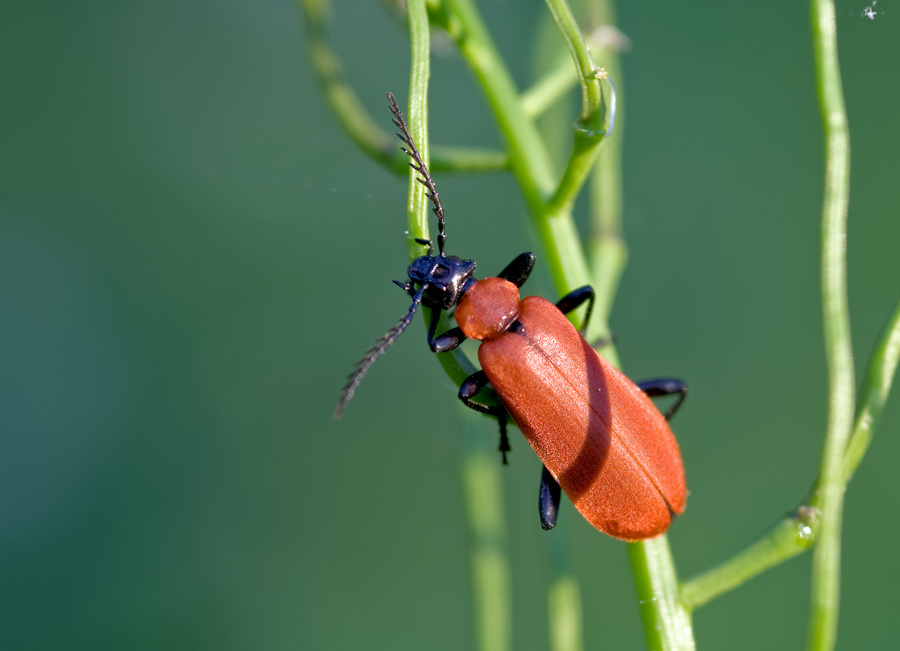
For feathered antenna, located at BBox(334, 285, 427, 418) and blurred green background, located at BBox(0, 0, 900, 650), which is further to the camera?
blurred green background, located at BBox(0, 0, 900, 650)

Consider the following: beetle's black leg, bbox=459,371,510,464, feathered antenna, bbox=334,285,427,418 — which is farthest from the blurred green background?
feathered antenna, bbox=334,285,427,418

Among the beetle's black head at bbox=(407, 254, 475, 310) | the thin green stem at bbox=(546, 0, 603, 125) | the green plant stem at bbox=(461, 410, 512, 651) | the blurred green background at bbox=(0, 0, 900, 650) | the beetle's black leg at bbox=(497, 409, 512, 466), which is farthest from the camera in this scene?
the blurred green background at bbox=(0, 0, 900, 650)

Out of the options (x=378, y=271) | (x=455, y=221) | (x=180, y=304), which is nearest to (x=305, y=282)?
(x=378, y=271)

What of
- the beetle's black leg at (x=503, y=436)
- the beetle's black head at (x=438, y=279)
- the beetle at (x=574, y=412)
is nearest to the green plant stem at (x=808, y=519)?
the beetle at (x=574, y=412)

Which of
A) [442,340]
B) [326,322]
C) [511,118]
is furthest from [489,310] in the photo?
[326,322]

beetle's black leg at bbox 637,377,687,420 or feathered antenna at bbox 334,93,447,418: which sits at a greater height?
feathered antenna at bbox 334,93,447,418

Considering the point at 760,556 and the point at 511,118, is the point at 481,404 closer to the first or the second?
the point at 511,118

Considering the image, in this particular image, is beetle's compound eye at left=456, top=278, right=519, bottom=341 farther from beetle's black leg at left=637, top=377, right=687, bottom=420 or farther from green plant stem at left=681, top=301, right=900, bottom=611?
green plant stem at left=681, top=301, right=900, bottom=611
